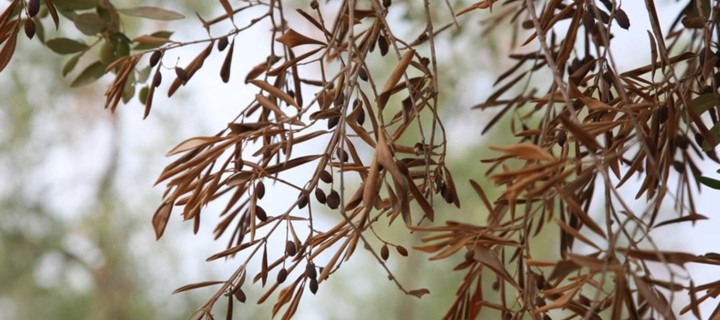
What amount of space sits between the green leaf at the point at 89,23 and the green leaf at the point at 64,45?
4cm

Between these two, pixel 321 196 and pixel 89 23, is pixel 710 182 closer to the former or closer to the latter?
pixel 321 196

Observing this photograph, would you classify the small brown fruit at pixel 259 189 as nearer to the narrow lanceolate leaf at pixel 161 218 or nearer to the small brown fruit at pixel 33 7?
the narrow lanceolate leaf at pixel 161 218

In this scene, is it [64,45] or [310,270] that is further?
[64,45]

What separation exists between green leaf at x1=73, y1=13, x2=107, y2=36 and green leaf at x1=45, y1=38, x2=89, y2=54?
0.04 m

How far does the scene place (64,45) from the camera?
70 cm

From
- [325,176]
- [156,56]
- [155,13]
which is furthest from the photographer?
[155,13]

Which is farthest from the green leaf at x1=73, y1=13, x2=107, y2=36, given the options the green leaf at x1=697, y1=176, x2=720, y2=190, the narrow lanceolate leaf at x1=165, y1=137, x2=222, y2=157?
the green leaf at x1=697, y1=176, x2=720, y2=190

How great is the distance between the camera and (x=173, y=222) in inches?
120

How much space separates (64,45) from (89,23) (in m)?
0.06

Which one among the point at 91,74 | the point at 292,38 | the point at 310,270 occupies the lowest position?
the point at 310,270

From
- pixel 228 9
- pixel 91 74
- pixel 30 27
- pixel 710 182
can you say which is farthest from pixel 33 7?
pixel 710 182

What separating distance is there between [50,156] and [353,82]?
282 cm

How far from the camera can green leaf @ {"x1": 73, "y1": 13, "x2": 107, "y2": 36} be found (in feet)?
2.13

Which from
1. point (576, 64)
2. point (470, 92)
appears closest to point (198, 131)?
point (470, 92)
